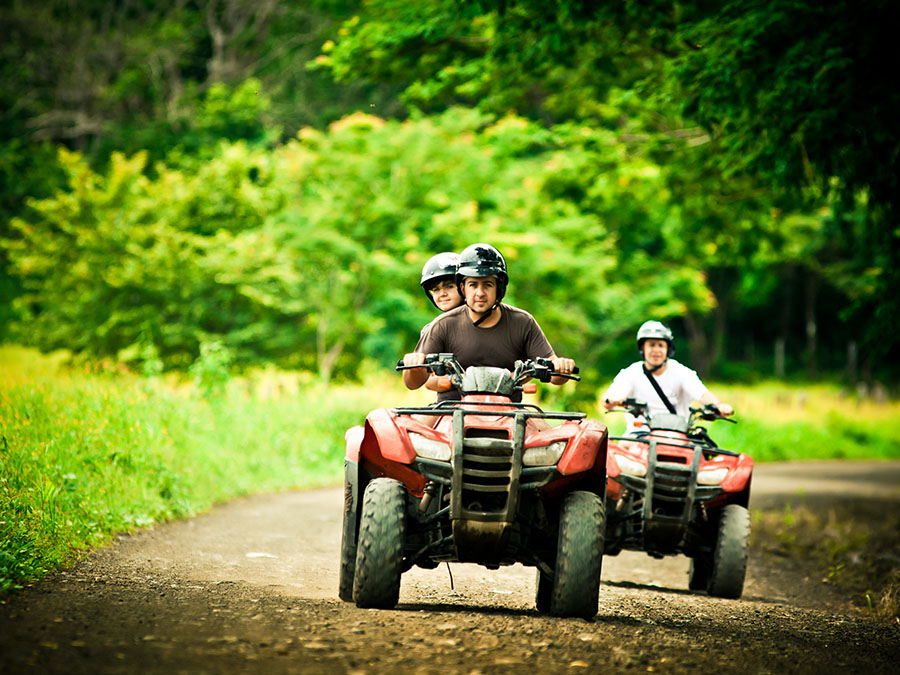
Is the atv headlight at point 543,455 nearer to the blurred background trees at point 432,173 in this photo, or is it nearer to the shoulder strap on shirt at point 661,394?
the shoulder strap on shirt at point 661,394

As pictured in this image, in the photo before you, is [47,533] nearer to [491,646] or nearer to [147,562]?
[147,562]

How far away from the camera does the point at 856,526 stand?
556 inches

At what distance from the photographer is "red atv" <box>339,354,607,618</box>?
573cm

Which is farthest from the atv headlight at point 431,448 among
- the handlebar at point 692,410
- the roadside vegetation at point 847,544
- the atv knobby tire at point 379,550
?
the roadside vegetation at point 847,544

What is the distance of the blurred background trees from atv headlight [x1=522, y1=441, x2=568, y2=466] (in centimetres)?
484

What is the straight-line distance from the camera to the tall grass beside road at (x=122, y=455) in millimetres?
7383

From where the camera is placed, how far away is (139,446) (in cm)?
1077

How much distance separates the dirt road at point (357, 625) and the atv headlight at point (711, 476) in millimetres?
913

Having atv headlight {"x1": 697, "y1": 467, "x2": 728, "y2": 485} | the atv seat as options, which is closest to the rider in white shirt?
the atv seat

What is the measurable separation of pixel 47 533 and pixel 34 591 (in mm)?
1469

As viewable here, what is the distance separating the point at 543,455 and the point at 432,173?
2413cm

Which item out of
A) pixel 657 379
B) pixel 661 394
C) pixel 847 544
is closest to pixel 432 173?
pixel 847 544

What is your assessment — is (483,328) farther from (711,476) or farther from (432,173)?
(432,173)

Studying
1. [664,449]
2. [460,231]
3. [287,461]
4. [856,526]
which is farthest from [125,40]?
[664,449]
